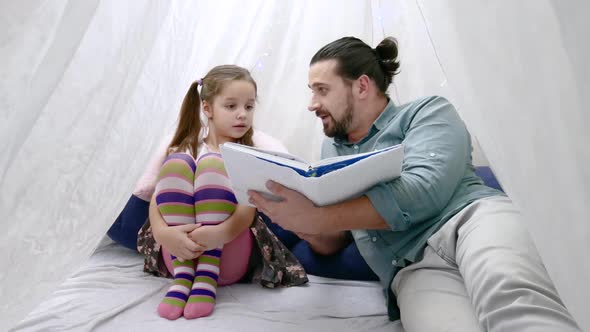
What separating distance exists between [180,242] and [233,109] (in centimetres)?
45

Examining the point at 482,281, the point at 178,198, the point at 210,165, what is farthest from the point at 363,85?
the point at 482,281

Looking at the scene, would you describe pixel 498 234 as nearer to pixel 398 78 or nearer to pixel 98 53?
pixel 98 53

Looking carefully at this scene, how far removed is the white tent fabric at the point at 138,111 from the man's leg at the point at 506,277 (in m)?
0.18

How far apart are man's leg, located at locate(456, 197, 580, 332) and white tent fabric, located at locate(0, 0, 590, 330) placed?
18cm

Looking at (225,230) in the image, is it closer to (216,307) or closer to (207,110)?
(216,307)

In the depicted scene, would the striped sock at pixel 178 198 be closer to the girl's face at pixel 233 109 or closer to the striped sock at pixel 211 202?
the striped sock at pixel 211 202

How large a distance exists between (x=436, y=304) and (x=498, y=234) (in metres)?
0.17

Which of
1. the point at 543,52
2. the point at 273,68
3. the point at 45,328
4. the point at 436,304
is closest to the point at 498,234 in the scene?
the point at 436,304

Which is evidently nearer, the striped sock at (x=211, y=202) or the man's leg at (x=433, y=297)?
the man's leg at (x=433, y=297)

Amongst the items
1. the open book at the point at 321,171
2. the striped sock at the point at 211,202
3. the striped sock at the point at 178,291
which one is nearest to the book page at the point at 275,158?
the open book at the point at 321,171

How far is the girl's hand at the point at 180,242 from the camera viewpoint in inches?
46.1

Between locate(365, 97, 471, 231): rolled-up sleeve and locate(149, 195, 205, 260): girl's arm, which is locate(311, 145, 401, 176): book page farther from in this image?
locate(149, 195, 205, 260): girl's arm

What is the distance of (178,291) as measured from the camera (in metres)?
1.14

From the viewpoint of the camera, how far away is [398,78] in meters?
1.76
